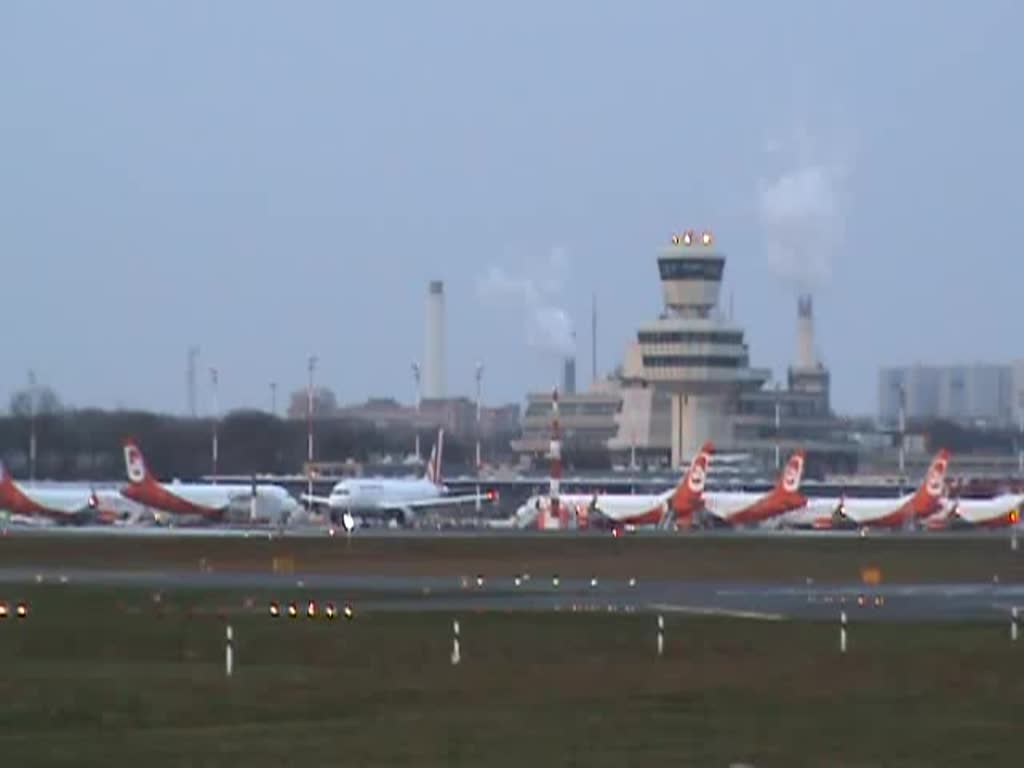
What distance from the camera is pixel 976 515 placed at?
147m

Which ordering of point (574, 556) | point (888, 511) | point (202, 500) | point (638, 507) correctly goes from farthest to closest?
point (202, 500) < point (888, 511) < point (638, 507) < point (574, 556)

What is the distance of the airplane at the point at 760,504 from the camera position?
144625mm

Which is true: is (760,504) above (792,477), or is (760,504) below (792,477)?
below

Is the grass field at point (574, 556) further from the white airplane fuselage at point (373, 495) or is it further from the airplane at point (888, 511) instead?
the white airplane fuselage at point (373, 495)

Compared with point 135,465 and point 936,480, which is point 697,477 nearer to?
point 936,480

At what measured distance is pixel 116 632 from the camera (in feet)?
172

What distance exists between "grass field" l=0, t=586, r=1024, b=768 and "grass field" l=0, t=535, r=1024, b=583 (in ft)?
90.1

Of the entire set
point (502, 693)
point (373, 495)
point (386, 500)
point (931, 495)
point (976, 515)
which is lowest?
point (502, 693)

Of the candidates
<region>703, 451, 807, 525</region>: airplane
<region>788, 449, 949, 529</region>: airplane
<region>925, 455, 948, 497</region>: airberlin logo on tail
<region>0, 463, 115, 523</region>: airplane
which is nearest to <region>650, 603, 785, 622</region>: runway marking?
<region>703, 451, 807, 525</region>: airplane

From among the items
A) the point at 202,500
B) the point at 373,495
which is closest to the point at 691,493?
the point at 373,495

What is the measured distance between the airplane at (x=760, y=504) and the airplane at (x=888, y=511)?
126 centimetres

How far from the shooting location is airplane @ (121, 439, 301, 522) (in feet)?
478

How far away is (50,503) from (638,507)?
106ft

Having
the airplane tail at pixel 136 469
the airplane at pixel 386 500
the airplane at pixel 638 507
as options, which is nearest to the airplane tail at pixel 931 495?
the airplane at pixel 638 507
